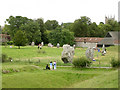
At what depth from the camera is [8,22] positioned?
68812mm

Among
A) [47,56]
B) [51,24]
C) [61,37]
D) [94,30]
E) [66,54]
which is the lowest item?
[47,56]

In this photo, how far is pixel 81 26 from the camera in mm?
82812

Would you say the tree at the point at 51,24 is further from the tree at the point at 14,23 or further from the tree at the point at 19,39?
the tree at the point at 19,39

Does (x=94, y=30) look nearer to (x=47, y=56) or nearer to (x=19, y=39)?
(x=19, y=39)

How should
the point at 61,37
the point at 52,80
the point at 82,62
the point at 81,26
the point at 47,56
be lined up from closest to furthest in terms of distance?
the point at 52,80 → the point at 82,62 → the point at 47,56 → the point at 61,37 → the point at 81,26

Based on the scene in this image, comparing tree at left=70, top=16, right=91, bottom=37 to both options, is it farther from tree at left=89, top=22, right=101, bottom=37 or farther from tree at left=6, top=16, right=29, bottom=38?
tree at left=6, top=16, right=29, bottom=38

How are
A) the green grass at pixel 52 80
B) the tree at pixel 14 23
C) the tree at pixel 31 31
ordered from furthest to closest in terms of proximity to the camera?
the tree at pixel 14 23 < the tree at pixel 31 31 < the green grass at pixel 52 80

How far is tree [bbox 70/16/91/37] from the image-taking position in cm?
8256

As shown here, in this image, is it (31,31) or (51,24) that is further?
(51,24)

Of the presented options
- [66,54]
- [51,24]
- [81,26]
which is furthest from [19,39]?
[51,24]

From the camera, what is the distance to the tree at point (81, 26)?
82.6 m

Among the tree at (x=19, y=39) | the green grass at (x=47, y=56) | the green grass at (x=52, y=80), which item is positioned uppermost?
the tree at (x=19, y=39)

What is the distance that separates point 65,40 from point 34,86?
53261 millimetres

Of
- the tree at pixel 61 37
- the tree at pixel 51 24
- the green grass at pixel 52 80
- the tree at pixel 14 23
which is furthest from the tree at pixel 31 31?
the green grass at pixel 52 80
